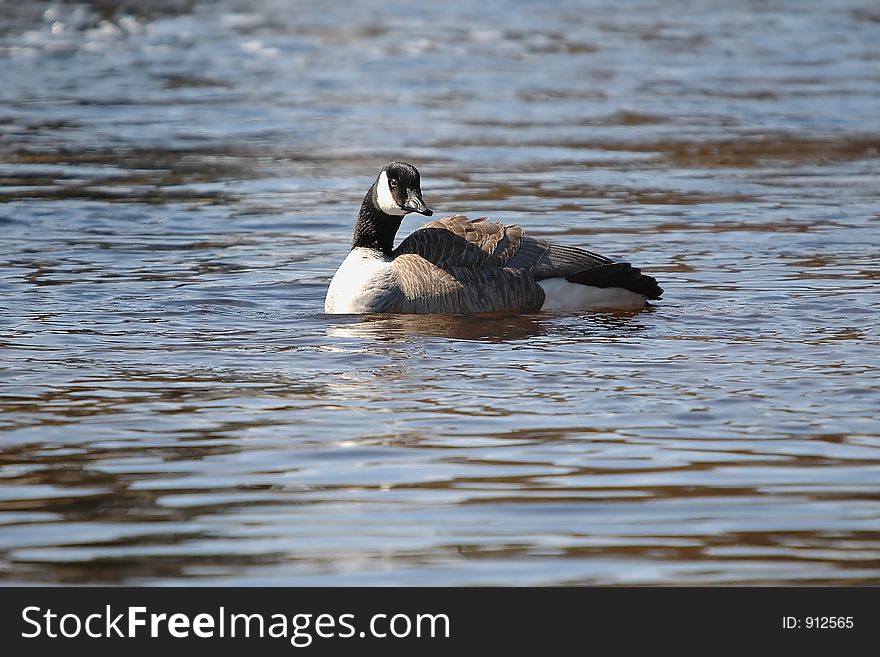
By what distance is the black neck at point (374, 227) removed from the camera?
11242 mm

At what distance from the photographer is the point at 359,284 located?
10969 mm

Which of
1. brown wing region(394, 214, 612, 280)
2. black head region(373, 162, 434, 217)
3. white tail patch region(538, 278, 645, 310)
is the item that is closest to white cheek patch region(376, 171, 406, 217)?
black head region(373, 162, 434, 217)

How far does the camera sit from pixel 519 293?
1111 centimetres

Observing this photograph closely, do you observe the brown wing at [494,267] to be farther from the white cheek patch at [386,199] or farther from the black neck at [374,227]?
the white cheek patch at [386,199]

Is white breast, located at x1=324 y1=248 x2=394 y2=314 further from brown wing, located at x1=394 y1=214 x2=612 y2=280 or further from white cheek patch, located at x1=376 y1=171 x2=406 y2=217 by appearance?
white cheek patch, located at x1=376 y1=171 x2=406 y2=217

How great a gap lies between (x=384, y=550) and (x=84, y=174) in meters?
12.1

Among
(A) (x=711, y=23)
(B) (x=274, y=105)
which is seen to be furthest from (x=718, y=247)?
(A) (x=711, y=23)

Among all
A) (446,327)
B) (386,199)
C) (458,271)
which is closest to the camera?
(446,327)

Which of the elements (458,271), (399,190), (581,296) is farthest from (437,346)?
(581,296)

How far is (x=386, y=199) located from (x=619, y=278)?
70.5 inches

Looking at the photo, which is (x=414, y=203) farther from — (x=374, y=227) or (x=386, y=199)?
(x=374, y=227)

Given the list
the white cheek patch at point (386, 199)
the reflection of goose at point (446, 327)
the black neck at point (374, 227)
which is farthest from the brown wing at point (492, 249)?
the reflection of goose at point (446, 327)

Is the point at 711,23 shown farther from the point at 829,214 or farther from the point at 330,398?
the point at 330,398

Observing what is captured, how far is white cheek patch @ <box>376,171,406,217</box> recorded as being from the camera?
11.1 m
